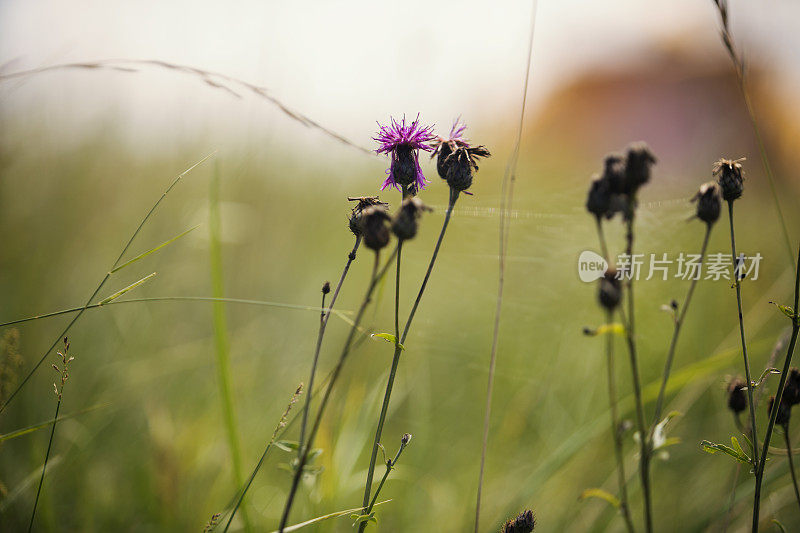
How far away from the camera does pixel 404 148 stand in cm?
131

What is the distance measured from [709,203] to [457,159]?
54 centimetres

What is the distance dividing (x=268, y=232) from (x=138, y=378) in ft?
4.04

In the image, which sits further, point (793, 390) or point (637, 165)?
point (793, 390)

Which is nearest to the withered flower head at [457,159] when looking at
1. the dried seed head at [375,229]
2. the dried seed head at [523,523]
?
the dried seed head at [375,229]

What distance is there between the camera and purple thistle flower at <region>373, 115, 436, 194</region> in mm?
1284

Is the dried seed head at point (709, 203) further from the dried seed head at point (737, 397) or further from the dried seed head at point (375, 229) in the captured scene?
the dried seed head at point (375, 229)

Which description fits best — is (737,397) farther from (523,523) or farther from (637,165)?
(637,165)

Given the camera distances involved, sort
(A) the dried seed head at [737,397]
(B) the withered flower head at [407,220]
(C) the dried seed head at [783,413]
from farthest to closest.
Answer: (A) the dried seed head at [737,397], (C) the dried seed head at [783,413], (B) the withered flower head at [407,220]

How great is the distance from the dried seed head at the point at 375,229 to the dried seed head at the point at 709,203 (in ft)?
2.21

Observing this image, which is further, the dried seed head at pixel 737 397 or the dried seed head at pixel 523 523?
the dried seed head at pixel 737 397

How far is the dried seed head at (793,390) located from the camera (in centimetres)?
125

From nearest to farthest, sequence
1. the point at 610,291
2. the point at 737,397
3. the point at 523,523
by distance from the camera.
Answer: the point at 610,291, the point at 523,523, the point at 737,397

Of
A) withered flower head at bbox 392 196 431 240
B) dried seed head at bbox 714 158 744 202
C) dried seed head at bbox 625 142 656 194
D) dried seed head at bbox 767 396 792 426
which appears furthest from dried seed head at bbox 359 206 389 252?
dried seed head at bbox 767 396 792 426

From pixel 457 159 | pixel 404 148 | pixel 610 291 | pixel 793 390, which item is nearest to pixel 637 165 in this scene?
pixel 610 291
